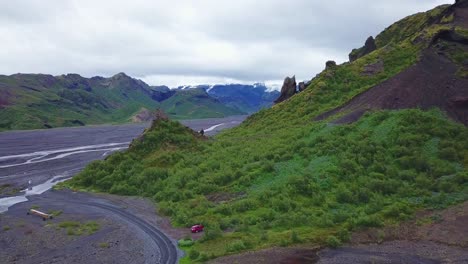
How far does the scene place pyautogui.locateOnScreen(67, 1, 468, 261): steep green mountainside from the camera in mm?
45000

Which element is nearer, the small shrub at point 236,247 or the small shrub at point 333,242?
the small shrub at point 333,242

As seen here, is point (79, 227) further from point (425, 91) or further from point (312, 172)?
point (425, 91)

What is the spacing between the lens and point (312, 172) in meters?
56.8

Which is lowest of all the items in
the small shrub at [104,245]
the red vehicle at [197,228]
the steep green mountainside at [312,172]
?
the small shrub at [104,245]

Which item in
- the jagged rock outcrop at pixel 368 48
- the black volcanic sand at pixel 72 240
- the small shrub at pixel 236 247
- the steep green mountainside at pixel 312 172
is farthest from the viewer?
the jagged rock outcrop at pixel 368 48

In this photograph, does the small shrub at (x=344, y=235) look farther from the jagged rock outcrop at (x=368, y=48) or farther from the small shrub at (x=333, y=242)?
the jagged rock outcrop at (x=368, y=48)

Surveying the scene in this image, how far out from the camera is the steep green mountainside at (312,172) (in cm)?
4500

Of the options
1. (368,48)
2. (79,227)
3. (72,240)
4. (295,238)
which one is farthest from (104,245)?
(368,48)

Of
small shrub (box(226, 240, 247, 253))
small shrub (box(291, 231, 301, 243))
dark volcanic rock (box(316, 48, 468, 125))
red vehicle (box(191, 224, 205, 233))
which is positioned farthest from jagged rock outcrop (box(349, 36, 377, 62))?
small shrub (box(226, 240, 247, 253))

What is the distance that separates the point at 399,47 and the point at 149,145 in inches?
2555

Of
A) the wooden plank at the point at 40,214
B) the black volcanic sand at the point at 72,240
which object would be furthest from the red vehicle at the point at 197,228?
the wooden plank at the point at 40,214

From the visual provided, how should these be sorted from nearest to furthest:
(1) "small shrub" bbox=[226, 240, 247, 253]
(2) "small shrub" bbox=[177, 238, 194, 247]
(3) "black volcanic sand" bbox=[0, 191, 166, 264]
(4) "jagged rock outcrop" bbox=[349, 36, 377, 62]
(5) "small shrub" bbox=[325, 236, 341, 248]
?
(5) "small shrub" bbox=[325, 236, 341, 248]
(1) "small shrub" bbox=[226, 240, 247, 253]
(3) "black volcanic sand" bbox=[0, 191, 166, 264]
(2) "small shrub" bbox=[177, 238, 194, 247]
(4) "jagged rock outcrop" bbox=[349, 36, 377, 62]

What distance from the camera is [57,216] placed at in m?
58.8

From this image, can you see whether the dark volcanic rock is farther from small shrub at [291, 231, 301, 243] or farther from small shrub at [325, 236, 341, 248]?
small shrub at [291, 231, 301, 243]
